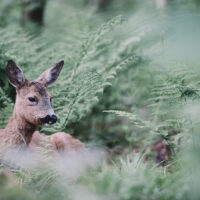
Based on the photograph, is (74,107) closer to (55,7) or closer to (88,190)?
(88,190)

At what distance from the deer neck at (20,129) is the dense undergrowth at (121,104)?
50 centimetres

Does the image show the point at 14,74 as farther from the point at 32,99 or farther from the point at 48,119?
the point at 48,119

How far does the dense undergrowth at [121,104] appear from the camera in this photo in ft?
9.23

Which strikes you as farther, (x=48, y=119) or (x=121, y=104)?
(x=121, y=104)

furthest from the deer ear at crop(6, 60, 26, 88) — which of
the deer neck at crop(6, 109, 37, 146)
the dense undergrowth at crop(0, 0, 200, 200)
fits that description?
the dense undergrowth at crop(0, 0, 200, 200)

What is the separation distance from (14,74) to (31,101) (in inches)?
15.7

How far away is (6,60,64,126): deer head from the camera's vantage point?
4527 millimetres

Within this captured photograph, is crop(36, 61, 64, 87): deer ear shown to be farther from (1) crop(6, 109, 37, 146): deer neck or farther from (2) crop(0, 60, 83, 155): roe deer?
(1) crop(6, 109, 37, 146): deer neck

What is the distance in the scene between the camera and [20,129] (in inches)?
180

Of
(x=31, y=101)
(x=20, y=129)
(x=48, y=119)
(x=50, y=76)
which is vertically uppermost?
(x=50, y=76)

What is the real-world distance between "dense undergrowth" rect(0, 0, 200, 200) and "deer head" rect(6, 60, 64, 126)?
394 millimetres

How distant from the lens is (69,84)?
554 centimetres

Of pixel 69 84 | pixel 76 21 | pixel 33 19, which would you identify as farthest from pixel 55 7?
pixel 69 84

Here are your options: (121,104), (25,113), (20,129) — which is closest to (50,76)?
(25,113)
